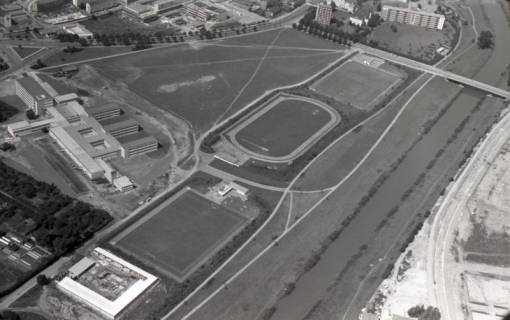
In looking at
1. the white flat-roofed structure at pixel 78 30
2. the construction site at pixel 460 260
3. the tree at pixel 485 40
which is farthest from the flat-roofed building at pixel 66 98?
the tree at pixel 485 40

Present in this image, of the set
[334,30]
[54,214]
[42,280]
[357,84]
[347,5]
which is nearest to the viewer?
[42,280]

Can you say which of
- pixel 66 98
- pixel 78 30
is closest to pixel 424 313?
pixel 66 98

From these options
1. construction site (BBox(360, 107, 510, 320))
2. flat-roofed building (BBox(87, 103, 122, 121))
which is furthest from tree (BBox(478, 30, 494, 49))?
flat-roofed building (BBox(87, 103, 122, 121))

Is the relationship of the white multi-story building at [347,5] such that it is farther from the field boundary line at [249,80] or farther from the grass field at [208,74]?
the grass field at [208,74]

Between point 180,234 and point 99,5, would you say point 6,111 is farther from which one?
point 99,5

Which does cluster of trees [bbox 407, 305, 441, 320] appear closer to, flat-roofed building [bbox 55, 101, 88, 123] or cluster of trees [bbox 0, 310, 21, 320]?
cluster of trees [bbox 0, 310, 21, 320]

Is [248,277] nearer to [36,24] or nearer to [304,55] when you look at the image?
[304,55]
